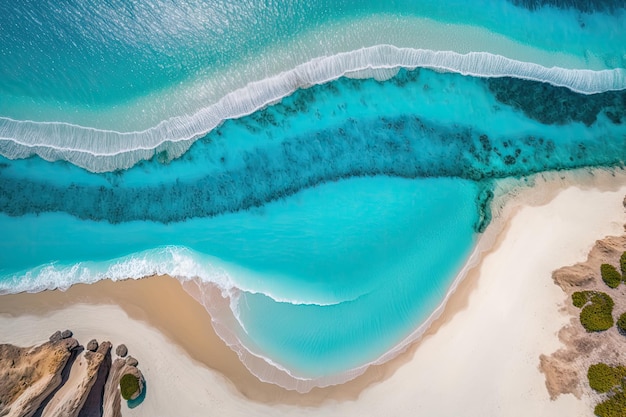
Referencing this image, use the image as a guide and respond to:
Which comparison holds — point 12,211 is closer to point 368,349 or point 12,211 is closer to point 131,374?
point 131,374

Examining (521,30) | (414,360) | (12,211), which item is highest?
(521,30)

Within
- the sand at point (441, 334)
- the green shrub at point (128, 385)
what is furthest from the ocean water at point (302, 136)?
the green shrub at point (128, 385)

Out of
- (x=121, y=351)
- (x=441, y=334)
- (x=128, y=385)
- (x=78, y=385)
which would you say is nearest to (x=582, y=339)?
(x=441, y=334)

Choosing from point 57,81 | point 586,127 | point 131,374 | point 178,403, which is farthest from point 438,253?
point 57,81

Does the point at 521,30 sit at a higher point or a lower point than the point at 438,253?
higher

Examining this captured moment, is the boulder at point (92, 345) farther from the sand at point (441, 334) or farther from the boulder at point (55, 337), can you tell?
the boulder at point (55, 337)
